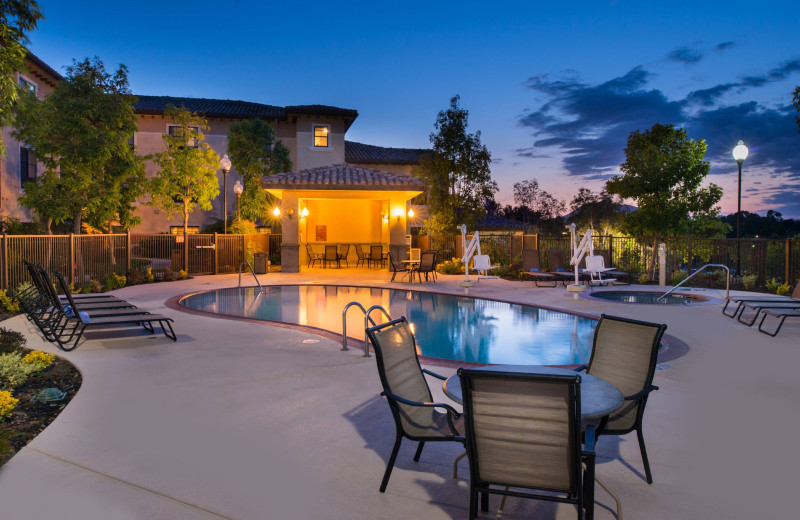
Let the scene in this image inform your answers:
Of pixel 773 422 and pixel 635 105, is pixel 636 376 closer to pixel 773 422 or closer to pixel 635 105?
pixel 773 422

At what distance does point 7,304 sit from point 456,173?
19615 millimetres

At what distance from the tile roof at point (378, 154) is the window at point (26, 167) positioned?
671 inches

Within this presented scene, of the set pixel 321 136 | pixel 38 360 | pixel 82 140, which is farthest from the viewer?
pixel 321 136

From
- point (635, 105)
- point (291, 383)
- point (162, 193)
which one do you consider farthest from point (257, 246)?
Answer: point (635, 105)

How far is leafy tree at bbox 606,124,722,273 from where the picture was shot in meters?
20.3

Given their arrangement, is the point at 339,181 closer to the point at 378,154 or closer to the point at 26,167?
the point at 26,167

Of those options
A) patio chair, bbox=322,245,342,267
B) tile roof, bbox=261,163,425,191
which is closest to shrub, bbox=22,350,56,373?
tile roof, bbox=261,163,425,191

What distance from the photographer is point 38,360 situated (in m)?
6.77

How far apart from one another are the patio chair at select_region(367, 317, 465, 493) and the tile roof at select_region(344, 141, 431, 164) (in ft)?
104

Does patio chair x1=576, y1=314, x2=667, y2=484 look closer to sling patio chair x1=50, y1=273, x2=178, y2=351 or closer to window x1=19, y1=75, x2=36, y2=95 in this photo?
sling patio chair x1=50, y1=273, x2=178, y2=351

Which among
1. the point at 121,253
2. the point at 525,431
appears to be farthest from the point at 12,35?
the point at 121,253

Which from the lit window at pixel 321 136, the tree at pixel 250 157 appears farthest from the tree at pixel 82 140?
the lit window at pixel 321 136

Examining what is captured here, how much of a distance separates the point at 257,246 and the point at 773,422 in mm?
22009

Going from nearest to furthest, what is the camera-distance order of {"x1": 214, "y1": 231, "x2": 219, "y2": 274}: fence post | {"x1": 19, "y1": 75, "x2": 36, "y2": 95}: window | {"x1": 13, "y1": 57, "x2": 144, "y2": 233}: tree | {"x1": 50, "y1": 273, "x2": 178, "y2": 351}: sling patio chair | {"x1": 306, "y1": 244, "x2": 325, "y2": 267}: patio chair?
{"x1": 50, "y1": 273, "x2": 178, "y2": 351}: sling patio chair
{"x1": 19, "y1": 75, "x2": 36, "y2": 95}: window
{"x1": 13, "y1": 57, "x2": 144, "y2": 233}: tree
{"x1": 214, "y1": 231, "x2": 219, "y2": 274}: fence post
{"x1": 306, "y1": 244, "x2": 325, "y2": 267}: patio chair
